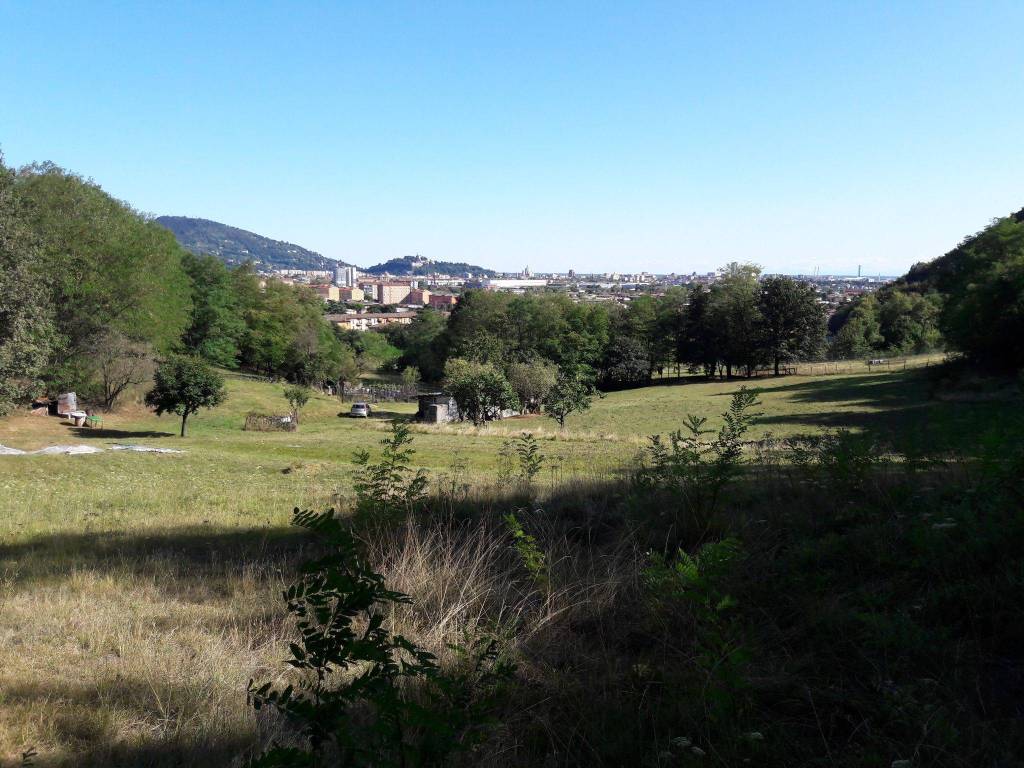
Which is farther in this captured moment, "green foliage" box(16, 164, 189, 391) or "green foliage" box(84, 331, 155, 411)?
"green foliage" box(84, 331, 155, 411)

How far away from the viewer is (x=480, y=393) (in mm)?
47188

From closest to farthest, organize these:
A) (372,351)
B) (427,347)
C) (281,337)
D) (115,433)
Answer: (115,433)
(281,337)
(427,347)
(372,351)

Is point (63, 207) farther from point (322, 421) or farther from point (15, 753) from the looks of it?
point (15, 753)

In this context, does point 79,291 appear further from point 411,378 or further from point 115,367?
point 411,378

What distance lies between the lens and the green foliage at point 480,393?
47.3 meters

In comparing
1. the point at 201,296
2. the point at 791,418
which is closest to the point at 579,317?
the point at 201,296

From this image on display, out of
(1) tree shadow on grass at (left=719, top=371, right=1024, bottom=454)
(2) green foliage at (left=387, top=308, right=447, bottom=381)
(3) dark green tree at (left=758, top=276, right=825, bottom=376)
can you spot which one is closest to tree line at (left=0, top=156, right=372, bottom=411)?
(1) tree shadow on grass at (left=719, top=371, right=1024, bottom=454)

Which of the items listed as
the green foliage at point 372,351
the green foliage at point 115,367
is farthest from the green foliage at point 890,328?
the green foliage at point 115,367

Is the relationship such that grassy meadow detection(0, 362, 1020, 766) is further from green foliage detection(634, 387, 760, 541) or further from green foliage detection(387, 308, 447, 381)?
green foliage detection(387, 308, 447, 381)

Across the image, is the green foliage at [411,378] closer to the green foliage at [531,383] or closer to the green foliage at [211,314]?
the green foliage at [211,314]

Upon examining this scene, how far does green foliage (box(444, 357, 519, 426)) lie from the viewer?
155 ft

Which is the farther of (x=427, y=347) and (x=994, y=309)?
(x=427, y=347)

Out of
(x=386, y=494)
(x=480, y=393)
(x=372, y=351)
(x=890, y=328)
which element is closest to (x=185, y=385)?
(x=480, y=393)

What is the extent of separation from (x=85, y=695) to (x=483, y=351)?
67.3 m
